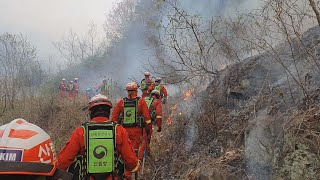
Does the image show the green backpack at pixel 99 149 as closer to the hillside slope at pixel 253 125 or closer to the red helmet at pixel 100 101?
the red helmet at pixel 100 101

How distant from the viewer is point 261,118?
18.8 ft

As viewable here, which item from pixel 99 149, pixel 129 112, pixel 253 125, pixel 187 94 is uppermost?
pixel 187 94

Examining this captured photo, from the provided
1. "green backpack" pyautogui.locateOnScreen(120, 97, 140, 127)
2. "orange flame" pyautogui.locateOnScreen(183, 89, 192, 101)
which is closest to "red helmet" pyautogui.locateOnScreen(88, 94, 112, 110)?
"green backpack" pyautogui.locateOnScreen(120, 97, 140, 127)

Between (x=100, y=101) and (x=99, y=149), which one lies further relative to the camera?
(x=100, y=101)

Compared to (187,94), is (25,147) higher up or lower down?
lower down

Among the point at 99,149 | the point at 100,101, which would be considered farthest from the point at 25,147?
the point at 100,101

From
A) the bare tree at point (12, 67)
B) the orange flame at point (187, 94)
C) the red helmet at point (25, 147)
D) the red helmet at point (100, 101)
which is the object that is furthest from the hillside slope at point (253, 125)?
the bare tree at point (12, 67)

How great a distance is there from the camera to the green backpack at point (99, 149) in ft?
12.0

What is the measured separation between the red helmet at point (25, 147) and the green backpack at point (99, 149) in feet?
6.13

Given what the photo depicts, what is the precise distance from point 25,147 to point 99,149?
6.68 ft

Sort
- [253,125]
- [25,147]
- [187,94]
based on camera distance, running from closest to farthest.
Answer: [25,147] → [253,125] → [187,94]

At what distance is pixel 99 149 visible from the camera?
145 inches

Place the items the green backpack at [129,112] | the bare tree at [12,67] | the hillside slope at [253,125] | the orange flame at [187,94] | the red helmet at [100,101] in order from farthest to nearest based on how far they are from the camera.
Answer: the bare tree at [12,67] < the orange flame at [187,94] < the green backpack at [129,112] < the hillside slope at [253,125] < the red helmet at [100,101]

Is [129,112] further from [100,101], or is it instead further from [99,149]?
[99,149]
